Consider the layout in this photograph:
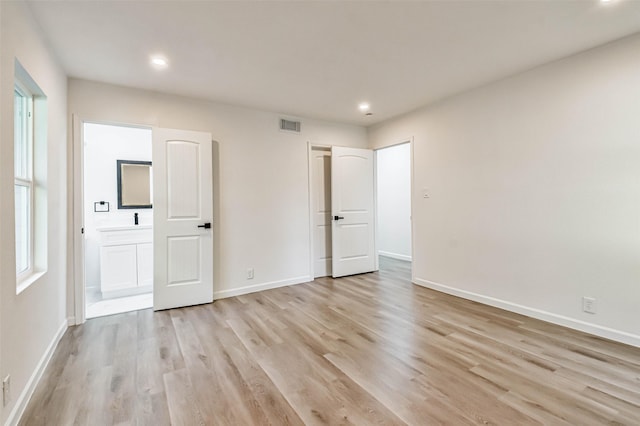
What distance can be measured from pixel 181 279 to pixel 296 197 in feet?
6.28

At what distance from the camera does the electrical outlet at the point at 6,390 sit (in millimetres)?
1476

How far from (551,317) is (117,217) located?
564 cm

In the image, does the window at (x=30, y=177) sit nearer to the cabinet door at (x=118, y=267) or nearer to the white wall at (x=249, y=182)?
the white wall at (x=249, y=182)

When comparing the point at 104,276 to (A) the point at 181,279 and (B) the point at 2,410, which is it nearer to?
(A) the point at 181,279

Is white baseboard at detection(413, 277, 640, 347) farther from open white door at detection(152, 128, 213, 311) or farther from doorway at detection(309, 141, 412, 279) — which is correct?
open white door at detection(152, 128, 213, 311)

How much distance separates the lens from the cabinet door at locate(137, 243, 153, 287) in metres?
4.09

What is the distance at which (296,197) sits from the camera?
4477 mm

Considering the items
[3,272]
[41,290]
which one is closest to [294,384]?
[3,272]

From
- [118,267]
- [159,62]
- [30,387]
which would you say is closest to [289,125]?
[159,62]

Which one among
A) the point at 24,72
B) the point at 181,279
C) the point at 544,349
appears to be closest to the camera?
the point at 24,72

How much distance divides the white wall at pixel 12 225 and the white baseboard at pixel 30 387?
15 millimetres

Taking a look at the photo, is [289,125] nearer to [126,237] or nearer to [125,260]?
[126,237]

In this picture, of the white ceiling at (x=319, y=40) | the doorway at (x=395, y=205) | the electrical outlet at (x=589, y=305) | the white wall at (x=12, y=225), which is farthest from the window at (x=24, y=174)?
the doorway at (x=395, y=205)

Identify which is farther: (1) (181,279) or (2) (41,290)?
(1) (181,279)
